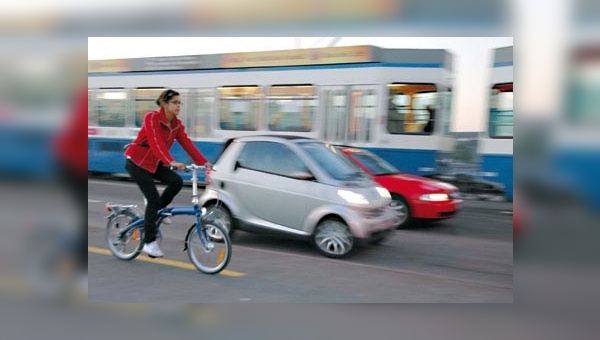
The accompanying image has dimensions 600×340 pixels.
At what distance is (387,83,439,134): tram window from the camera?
4.37 meters

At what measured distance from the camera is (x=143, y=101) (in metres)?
4.64

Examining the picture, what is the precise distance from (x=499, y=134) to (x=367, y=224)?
1197mm

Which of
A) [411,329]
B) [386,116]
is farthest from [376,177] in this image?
[411,329]

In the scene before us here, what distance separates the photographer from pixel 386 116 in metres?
4.42

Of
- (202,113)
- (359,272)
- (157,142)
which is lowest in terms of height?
(359,272)

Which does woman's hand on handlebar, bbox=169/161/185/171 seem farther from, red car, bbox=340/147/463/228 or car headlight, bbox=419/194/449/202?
car headlight, bbox=419/194/449/202

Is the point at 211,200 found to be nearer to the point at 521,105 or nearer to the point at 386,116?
the point at 386,116

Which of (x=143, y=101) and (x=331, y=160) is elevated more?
(x=143, y=101)

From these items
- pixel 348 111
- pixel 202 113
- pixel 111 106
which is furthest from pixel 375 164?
pixel 111 106

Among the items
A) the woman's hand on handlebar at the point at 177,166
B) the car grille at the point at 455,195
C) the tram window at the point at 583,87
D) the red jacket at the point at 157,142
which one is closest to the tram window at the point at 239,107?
the red jacket at the point at 157,142

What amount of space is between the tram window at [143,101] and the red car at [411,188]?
156cm

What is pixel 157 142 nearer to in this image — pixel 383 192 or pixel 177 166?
pixel 177 166

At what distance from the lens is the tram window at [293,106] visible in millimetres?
4406

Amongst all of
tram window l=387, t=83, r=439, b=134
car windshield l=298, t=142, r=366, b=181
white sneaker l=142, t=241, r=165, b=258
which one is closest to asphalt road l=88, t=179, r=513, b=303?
white sneaker l=142, t=241, r=165, b=258
